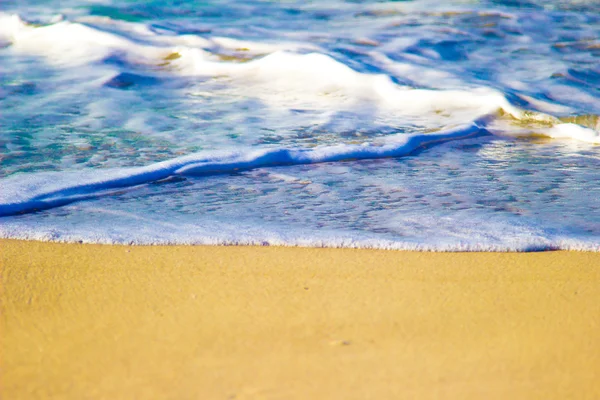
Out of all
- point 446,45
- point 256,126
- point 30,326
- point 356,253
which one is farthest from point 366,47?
point 30,326

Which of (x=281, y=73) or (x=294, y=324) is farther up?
(x=294, y=324)

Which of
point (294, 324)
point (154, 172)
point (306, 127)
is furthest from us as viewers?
point (306, 127)

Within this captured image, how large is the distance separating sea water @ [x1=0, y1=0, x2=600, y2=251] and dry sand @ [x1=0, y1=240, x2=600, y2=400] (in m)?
0.22

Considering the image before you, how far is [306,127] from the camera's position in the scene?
173 inches

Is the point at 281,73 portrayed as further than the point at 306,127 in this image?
Yes

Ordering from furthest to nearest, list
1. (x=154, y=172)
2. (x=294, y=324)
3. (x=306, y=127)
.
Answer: (x=306, y=127)
(x=154, y=172)
(x=294, y=324)

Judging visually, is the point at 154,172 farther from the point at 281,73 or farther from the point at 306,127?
the point at 281,73

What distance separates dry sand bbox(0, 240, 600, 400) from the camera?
1.66m

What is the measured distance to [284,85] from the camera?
18.0ft

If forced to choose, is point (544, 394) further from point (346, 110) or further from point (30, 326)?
point (346, 110)

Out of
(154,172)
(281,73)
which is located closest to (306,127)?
(154,172)

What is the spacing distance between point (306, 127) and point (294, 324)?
8.44ft

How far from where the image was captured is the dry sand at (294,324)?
1.66 metres

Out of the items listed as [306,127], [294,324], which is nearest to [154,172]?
[306,127]
